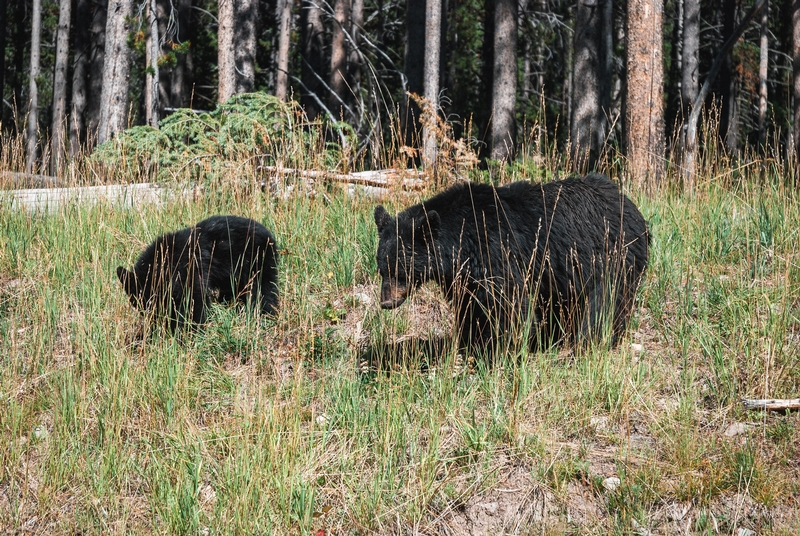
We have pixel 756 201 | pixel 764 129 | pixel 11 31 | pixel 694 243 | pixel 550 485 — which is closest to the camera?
pixel 550 485

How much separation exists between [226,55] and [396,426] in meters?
11.3

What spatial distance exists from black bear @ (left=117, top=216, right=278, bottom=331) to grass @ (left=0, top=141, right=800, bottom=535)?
0.22 m

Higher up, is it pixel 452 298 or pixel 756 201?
pixel 756 201

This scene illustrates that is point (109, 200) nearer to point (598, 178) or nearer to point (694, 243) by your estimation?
point (598, 178)

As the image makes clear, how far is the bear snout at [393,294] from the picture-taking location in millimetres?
4984

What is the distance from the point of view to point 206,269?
20.1 ft

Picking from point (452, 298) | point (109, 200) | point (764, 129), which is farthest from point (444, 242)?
point (764, 129)

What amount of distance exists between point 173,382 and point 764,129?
2124 centimetres

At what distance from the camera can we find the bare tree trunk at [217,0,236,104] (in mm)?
13695

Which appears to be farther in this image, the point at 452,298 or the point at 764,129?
the point at 764,129

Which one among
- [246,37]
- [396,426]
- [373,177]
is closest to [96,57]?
[246,37]

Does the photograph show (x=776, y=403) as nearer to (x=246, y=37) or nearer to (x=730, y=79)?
(x=246, y=37)

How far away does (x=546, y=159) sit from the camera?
7898 mm

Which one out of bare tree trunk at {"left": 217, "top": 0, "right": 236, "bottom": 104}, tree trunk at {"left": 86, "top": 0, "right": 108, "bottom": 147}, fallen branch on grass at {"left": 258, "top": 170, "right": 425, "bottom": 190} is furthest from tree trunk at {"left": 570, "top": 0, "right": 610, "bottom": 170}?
tree trunk at {"left": 86, "top": 0, "right": 108, "bottom": 147}
